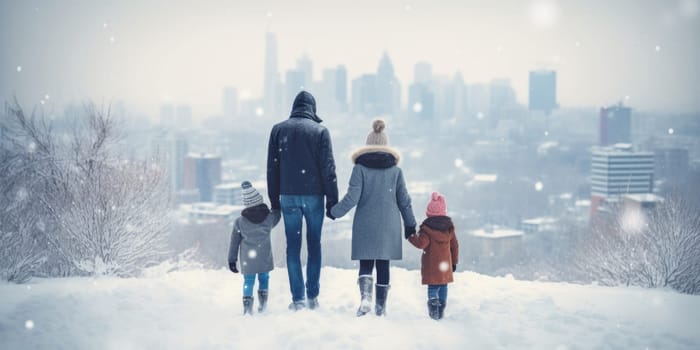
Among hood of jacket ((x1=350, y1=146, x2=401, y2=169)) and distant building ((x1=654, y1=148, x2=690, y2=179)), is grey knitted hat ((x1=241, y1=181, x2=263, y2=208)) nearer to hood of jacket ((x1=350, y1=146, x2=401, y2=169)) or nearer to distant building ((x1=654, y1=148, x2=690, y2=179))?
hood of jacket ((x1=350, y1=146, x2=401, y2=169))

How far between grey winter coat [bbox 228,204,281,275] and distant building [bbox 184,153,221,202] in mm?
98787

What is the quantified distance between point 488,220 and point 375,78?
108m

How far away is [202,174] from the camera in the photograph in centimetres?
10288

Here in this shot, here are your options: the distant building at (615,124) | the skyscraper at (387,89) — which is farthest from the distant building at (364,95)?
the distant building at (615,124)

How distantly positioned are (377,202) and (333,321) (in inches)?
48.2

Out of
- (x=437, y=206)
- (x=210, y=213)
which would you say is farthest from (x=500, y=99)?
(x=437, y=206)

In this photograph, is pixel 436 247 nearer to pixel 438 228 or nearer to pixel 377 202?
pixel 438 228

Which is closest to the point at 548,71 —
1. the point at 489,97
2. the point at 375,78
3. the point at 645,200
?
the point at 489,97

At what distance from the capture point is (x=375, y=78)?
188 m

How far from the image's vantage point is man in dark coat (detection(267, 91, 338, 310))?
18.6 ft

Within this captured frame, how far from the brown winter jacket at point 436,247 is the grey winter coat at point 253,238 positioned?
4.79 ft

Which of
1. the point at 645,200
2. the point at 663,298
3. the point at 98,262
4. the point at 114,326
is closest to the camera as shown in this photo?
the point at 114,326

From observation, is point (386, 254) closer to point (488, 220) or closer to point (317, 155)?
point (317, 155)

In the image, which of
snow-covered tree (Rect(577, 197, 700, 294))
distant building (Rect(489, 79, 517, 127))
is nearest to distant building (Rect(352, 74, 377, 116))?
distant building (Rect(489, 79, 517, 127))
